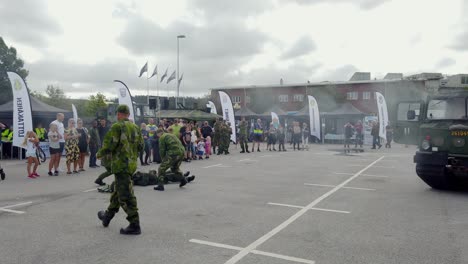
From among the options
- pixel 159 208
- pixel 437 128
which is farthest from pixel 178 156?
pixel 437 128

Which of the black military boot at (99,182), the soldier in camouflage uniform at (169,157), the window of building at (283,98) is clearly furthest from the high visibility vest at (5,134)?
the window of building at (283,98)

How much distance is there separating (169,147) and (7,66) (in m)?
45.0

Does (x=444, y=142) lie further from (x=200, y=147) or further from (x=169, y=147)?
(x=200, y=147)

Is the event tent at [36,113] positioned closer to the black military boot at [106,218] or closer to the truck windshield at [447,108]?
the black military boot at [106,218]

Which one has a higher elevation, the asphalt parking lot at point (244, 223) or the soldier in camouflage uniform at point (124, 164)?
the soldier in camouflage uniform at point (124, 164)

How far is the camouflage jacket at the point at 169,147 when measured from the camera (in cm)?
909

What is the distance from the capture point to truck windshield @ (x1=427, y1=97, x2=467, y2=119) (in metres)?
9.15

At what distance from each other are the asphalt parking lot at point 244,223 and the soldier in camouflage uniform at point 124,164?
0.30 metres

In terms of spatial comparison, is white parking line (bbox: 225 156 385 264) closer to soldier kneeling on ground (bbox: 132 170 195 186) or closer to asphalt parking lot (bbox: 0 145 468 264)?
asphalt parking lot (bbox: 0 145 468 264)

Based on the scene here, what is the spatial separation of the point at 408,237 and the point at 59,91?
7416 cm

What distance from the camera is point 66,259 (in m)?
4.34

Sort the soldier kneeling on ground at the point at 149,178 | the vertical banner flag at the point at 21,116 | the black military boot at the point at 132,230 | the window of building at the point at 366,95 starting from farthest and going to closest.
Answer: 1. the window of building at the point at 366,95
2. the vertical banner flag at the point at 21,116
3. the soldier kneeling on ground at the point at 149,178
4. the black military boot at the point at 132,230

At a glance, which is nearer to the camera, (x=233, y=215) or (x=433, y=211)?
(x=233, y=215)

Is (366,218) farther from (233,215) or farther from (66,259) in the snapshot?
(66,259)
